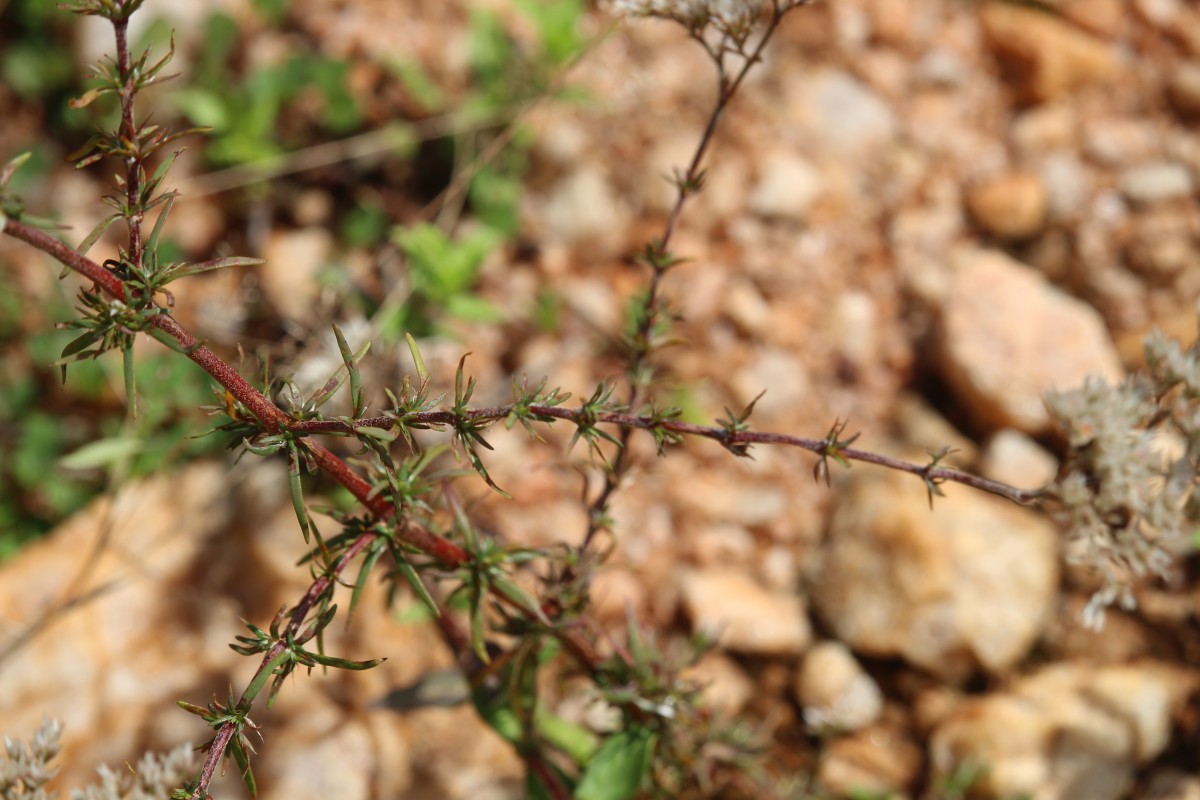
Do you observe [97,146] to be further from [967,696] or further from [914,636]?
[967,696]

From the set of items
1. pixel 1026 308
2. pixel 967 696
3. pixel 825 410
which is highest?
pixel 1026 308

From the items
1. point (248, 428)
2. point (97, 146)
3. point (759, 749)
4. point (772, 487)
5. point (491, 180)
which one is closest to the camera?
point (97, 146)

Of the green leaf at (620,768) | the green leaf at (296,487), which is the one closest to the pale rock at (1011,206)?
the green leaf at (620,768)

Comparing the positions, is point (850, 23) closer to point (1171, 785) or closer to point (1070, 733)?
point (1070, 733)

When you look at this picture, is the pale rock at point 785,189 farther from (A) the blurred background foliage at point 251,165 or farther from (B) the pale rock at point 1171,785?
(B) the pale rock at point 1171,785

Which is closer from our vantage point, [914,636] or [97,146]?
[97,146]

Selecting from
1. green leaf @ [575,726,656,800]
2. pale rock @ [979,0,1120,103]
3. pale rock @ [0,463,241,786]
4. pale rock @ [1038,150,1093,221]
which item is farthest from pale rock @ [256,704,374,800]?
pale rock @ [979,0,1120,103]

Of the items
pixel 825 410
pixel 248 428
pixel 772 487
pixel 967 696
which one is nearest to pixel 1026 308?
pixel 825 410

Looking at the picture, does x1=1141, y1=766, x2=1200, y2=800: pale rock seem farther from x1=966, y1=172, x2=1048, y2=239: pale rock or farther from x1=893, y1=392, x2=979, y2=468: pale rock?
x1=966, y1=172, x2=1048, y2=239: pale rock

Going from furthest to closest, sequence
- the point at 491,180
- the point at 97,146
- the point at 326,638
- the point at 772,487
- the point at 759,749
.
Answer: the point at 491,180 < the point at 772,487 < the point at 326,638 < the point at 759,749 < the point at 97,146
